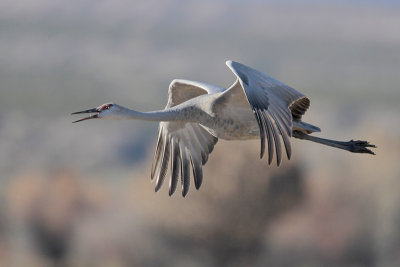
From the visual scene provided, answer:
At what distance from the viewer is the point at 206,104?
1375 cm

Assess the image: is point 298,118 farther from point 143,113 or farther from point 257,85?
point 143,113

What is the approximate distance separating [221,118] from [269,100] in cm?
118

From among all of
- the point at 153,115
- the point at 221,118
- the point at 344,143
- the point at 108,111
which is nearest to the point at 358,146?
the point at 344,143

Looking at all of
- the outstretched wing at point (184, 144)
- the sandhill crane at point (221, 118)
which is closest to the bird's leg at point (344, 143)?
the sandhill crane at point (221, 118)

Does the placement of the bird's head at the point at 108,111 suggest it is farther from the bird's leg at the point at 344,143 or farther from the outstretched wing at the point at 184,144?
the bird's leg at the point at 344,143

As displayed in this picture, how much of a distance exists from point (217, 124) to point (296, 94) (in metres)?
1.51

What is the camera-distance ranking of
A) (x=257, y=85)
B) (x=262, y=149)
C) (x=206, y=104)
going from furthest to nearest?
(x=206, y=104), (x=257, y=85), (x=262, y=149)

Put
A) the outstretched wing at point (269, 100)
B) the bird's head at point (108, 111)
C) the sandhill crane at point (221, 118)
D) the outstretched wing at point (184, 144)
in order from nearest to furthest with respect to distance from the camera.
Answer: the outstretched wing at point (269, 100), the sandhill crane at point (221, 118), the bird's head at point (108, 111), the outstretched wing at point (184, 144)

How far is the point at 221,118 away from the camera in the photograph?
1368cm

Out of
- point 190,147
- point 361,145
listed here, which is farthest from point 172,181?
point 361,145

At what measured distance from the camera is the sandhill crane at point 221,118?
41.3 feet

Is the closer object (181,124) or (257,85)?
(257,85)

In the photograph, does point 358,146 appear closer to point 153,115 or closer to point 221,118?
point 221,118

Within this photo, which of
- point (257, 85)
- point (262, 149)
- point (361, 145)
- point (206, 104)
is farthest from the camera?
point (361, 145)
